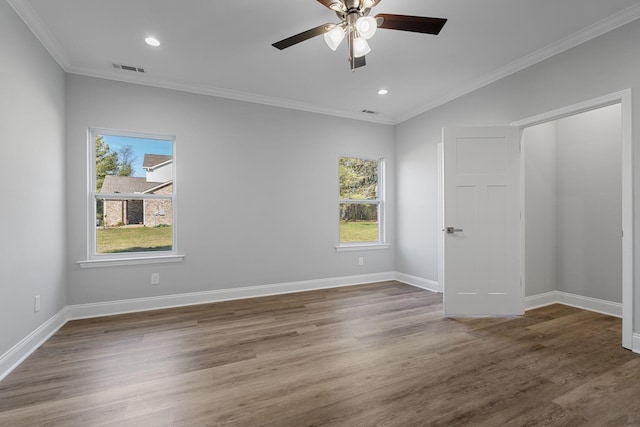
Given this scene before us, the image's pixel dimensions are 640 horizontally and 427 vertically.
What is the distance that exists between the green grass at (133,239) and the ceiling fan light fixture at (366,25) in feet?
10.6

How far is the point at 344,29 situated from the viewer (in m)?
2.23

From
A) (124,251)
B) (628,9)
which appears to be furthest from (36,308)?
(628,9)

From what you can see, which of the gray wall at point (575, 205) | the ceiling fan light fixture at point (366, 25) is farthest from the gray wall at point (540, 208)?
the ceiling fan light fixture at point (366, 25)

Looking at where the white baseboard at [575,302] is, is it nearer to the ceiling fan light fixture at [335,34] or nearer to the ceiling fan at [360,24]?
the ceiling fan at [360,24]

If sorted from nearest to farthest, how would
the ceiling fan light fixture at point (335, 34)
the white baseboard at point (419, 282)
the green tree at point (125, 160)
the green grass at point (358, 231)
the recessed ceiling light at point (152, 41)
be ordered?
the ceiling fan light fixture at point (335, 34) < the recessed ceiling light at point (152, 41) < the green tree at point (125, 160) < the white baseboard at point (419, 282) < the green grass at point (358, 231)

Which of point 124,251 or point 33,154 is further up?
point 33,154

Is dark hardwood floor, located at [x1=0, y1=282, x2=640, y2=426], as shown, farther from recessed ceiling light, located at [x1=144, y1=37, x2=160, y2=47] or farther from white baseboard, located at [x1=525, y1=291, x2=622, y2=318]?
recessed ceiling light, located at [x1=144, y1=37, x2=160, y2=47]

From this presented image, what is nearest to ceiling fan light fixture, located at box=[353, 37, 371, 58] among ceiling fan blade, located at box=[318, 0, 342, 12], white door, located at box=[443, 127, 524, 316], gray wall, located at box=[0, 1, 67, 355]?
ceiling fan blade, located at box=[318, 0, 342, 12]

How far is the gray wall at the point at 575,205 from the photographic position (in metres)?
3.62

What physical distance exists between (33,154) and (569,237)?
594cm

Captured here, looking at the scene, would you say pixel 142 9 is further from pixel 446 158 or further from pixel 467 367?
pixel 467 367

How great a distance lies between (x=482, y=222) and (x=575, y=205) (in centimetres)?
150

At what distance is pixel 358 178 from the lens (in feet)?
17.1

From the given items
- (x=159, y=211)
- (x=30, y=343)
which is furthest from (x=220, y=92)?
(x=30, y=343)
